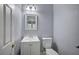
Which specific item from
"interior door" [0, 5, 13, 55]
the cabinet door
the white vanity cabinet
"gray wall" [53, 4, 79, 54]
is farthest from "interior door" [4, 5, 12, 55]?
"gray wall" [53, 4, 79, 54]

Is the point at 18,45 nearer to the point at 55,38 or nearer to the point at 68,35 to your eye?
the point at 55,38

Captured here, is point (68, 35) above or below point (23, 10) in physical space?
below

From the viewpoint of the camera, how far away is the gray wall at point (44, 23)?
4.53 feet

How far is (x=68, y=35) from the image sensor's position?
1390mm

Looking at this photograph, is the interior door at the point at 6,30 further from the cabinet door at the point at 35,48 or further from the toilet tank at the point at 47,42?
the toilet tank at the point at 47,42

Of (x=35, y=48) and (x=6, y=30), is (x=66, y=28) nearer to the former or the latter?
(x=35, y=48)

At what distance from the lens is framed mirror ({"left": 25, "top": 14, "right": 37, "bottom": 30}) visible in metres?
1.38

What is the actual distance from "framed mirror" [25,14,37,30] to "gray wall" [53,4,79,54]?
11.4 inches

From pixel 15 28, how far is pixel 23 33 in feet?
0.47

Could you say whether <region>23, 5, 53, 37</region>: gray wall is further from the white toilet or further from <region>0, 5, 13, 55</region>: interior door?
<region>0, 5, 13, 55</region>: interior door

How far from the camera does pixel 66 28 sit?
139 cm

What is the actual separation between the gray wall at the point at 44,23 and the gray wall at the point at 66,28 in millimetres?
72

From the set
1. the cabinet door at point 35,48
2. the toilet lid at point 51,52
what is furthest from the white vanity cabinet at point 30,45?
the toilet lid at point 51,52
